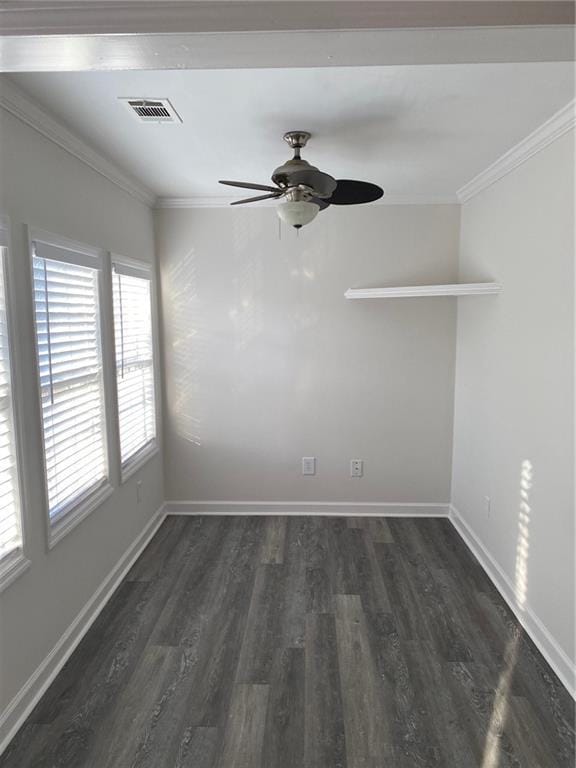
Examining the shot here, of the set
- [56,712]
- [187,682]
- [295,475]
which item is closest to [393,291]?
[295,475]

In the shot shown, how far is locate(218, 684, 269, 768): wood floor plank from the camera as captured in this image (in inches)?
69.0

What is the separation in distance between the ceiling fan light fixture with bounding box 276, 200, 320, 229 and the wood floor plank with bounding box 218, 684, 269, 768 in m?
2.13

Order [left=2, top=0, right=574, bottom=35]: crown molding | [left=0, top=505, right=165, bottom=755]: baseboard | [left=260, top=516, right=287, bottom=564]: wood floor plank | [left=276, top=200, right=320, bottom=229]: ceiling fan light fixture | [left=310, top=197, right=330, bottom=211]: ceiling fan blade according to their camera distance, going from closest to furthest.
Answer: [left=2, top=0, right=574, bottom=35]: crown molding
[left=0, top=505, right=165, bottom=755]: baseboard
[left=276, top=200, right=320, bottom=229]: ceiling fan light fixture
[left=310, top=197, right=330, bottom=211]: ceiling fan blade
[left=260, top=516, right=287, bottom=564]: wood floor plank

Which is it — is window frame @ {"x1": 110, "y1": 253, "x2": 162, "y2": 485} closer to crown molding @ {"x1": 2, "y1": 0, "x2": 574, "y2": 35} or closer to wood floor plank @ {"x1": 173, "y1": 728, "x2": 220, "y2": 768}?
wood floor plank @ {"x1": 173, "y1": 728, "x2": 220, "y2": 768}

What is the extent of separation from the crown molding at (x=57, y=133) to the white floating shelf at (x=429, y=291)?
5.41ft

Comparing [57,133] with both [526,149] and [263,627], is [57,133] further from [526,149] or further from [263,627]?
[263,627]

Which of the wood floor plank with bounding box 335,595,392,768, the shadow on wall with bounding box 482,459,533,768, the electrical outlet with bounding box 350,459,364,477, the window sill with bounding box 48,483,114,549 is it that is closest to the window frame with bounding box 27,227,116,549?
the window sill with bounding box 48,483,114,549

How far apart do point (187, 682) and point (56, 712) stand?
0.53 m

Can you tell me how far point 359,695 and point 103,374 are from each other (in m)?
2.07

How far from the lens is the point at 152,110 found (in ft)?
6.76

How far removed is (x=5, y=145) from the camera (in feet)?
5.98

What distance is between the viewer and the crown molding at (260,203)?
11.4ft

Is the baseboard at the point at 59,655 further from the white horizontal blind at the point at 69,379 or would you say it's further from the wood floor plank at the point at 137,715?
the white horizontal blind at the point at 69,379

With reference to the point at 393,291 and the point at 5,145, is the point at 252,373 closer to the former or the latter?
the point at 393,291
